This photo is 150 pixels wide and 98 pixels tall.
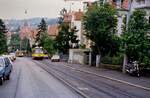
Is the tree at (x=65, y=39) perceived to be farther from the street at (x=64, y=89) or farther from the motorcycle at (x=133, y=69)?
the street at (x=64, y=89)

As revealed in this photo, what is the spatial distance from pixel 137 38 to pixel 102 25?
1770cm

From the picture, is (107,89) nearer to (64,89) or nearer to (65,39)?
(64,89)

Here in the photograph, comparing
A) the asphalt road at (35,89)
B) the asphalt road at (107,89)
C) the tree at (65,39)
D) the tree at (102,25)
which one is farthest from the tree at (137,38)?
the tree at (65,39)

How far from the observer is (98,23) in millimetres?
61312

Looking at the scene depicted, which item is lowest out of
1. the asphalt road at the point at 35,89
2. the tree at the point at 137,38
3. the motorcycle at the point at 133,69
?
the motorcycle at the point at 133,69

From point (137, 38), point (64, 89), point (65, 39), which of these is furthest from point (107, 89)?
point (65, 39)

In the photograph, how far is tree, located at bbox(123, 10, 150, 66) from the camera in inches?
1715

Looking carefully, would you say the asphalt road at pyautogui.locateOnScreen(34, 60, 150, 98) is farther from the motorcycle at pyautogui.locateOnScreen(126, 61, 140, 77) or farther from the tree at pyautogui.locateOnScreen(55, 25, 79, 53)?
the tree at pyautogui.locateOnScreen(55, 25, 79, 53)

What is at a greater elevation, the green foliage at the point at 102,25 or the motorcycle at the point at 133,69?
the green foliage at the point at 102,25

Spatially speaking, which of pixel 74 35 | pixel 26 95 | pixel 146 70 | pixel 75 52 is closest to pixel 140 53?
pixel 146 70

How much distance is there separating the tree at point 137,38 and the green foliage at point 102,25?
1552 cm

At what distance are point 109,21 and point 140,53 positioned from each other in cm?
1915

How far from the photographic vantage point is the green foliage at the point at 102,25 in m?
61.1

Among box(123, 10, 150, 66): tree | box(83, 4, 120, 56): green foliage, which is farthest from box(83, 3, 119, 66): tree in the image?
box(123, 10, 150, 66): tree
